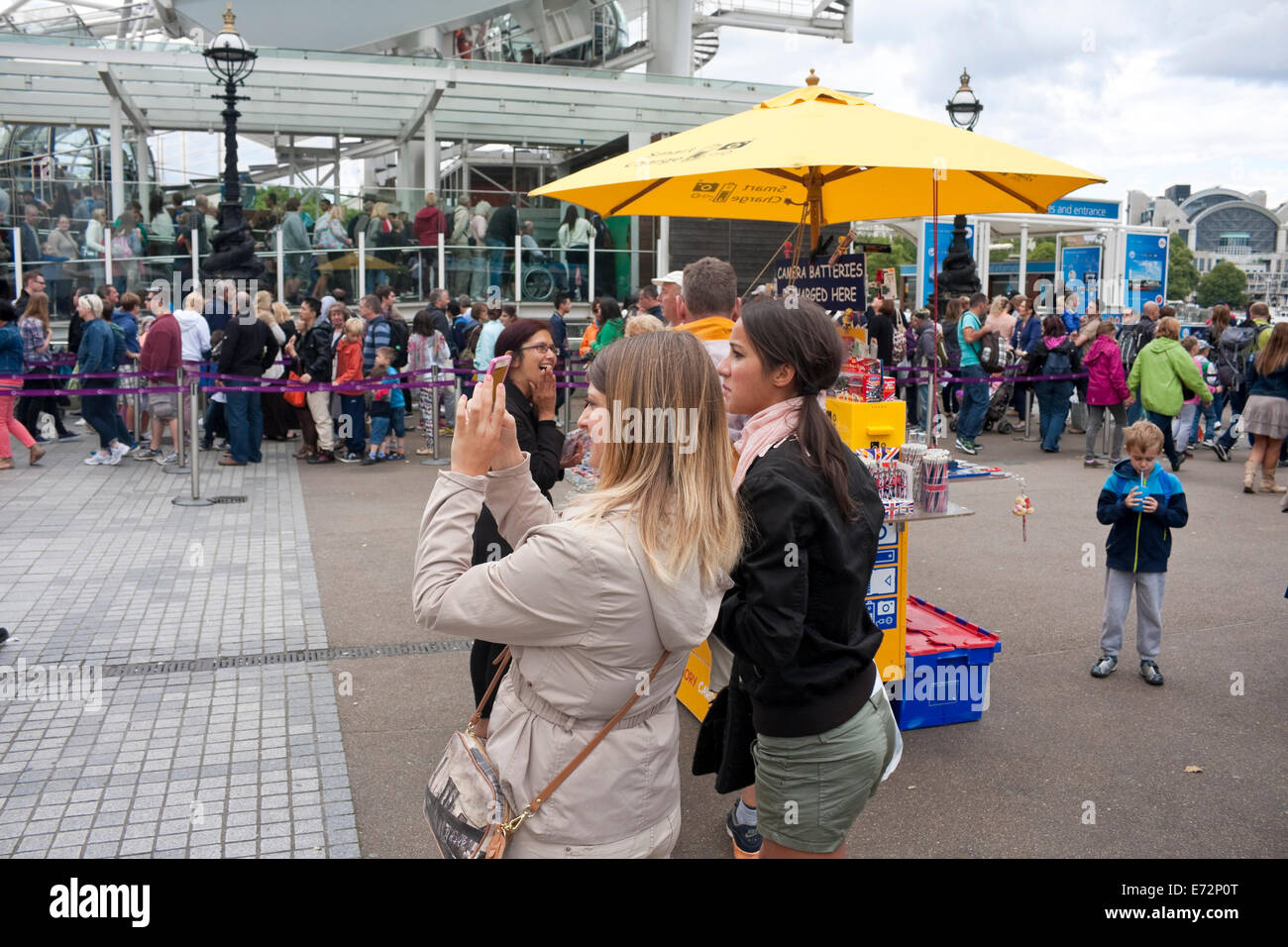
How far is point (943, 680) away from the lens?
5.40 m

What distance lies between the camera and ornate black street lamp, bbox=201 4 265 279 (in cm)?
1423

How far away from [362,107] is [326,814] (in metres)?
23.3

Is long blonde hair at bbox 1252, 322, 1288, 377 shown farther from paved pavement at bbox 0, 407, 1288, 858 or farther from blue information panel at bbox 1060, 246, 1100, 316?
blue information panel at bbox 1060, 246, 1100, 316

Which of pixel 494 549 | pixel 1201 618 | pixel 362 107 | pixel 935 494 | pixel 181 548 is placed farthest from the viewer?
pixel 362 107

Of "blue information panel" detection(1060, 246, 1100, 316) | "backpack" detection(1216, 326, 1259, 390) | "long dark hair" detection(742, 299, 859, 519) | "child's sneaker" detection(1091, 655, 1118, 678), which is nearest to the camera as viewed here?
"long dark hair" detection(742, 299, 859, 519)

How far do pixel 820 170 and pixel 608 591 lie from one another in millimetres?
5443

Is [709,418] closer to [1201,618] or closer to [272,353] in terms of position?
[1201,618]

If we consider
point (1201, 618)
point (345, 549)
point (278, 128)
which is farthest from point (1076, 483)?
point (278, 128)

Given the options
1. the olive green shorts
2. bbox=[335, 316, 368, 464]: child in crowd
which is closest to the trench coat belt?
the olive green shorts

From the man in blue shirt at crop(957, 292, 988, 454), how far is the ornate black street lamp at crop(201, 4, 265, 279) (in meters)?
10.3

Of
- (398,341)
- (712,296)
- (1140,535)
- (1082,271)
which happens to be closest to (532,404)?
(712,296)

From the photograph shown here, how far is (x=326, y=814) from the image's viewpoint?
443cm

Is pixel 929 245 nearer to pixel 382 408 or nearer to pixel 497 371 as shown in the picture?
pixel 382 408

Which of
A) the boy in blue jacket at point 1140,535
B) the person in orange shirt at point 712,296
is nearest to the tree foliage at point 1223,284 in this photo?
the boy in blue jacket at point 1140,535
